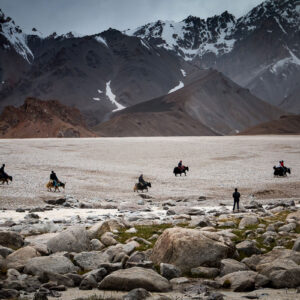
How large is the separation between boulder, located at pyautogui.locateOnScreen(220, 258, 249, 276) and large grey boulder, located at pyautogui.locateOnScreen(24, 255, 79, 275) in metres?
4.00

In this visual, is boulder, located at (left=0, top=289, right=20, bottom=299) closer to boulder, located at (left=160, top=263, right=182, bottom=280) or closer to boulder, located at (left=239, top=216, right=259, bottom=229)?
boulder, located at (left=160, top=263, right=182, bottom=280)

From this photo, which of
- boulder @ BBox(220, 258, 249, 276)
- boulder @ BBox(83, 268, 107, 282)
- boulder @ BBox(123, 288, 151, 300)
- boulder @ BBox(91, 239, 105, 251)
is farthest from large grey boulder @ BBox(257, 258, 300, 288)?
boulder @ BBox(91, 239, 105, 251)

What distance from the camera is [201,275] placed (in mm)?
10914

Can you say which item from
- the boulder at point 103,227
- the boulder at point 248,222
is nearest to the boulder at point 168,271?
the boulder at point 103,227

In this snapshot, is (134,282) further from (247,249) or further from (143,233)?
(143,233)

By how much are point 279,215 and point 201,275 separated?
1141 cm

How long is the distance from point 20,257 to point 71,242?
1878 mm

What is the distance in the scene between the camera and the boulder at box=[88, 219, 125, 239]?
14.6m

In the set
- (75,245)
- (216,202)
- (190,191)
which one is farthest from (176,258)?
(190,191)

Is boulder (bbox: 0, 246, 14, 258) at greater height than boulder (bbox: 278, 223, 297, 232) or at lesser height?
lesser

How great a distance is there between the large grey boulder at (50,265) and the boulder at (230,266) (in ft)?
13.1

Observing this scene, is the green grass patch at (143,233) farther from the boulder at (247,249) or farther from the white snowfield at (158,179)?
the white snowfield at (158,179)

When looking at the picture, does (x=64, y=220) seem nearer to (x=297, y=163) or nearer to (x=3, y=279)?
(x=3, y=279)

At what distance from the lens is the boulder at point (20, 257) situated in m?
11.1
